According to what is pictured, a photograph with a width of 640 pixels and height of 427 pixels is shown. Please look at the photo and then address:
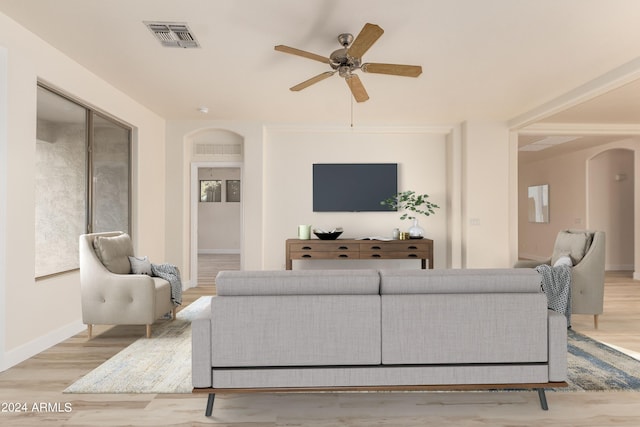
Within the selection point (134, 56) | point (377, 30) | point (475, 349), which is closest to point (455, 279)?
point (475, 349)

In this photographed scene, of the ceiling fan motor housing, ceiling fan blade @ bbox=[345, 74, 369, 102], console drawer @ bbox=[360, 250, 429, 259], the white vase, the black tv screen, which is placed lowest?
console drawer @ bbox=[360, 250, 429, 259]

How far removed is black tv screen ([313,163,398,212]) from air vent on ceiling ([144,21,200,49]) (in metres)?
3.31

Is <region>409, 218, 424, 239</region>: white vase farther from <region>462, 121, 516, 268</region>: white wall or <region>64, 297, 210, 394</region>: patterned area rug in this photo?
<region>64, 297, 210, 394</region>: patterned area rug

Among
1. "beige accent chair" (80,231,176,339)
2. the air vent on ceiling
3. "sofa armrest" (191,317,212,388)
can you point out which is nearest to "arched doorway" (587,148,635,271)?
the air vent on ceiling

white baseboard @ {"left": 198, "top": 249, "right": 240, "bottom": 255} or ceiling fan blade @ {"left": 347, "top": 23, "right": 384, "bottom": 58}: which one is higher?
ceiling fan blade @ {"left": 347, "top": 23, "right": 384, "bottom": 58}

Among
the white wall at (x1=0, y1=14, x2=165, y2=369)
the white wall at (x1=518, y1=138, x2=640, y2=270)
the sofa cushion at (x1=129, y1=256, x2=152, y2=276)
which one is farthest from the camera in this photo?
the white wall at (x1=518, y1=138, x2=640, y2=270)

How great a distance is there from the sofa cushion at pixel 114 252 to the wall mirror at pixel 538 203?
359 inches

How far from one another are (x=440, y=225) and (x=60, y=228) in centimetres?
509

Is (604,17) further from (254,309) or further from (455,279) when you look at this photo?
(254,309)

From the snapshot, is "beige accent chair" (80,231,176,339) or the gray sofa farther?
"beige accent chair" (80,231,176,339)

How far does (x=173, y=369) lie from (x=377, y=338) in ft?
5.14

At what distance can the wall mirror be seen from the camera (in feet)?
32.4

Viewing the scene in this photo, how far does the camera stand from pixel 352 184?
6602mm

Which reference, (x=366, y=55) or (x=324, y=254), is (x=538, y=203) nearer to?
(x=324, y=254)
